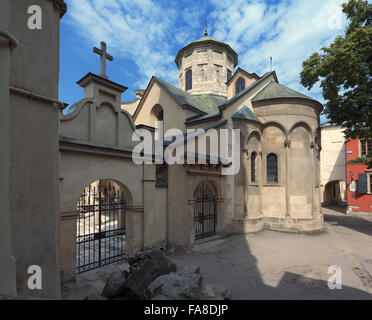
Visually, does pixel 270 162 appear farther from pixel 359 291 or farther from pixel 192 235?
pixel 359 291

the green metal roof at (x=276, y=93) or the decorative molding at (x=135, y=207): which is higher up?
the green metal roof at (x=276, y=93)

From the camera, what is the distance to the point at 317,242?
10859 mm

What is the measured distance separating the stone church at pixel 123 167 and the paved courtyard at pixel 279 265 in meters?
0.77

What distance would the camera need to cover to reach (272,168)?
1396 centimetres

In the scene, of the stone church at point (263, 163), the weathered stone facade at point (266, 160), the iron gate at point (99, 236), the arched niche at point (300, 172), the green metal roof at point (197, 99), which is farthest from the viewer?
the green metal roof at point (197, 99)

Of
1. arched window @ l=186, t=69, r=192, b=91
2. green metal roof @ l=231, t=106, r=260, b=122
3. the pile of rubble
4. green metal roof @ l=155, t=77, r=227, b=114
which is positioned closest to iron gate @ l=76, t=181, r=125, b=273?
the pile of rubble

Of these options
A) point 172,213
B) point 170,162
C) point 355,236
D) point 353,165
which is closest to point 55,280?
point 172,213

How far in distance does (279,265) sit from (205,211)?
4900 mm

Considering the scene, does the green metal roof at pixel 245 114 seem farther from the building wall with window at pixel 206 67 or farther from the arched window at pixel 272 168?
the building wall with window at pixel 206 67

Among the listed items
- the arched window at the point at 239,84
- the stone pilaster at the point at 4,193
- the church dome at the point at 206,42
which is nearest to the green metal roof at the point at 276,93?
the arched window at the point at 239,84

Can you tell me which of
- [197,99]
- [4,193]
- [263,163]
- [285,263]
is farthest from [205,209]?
[197,99]

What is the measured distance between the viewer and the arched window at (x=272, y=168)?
1388 centimetres

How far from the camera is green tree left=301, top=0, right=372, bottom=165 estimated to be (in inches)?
418

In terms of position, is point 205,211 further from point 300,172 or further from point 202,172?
point 300,172
